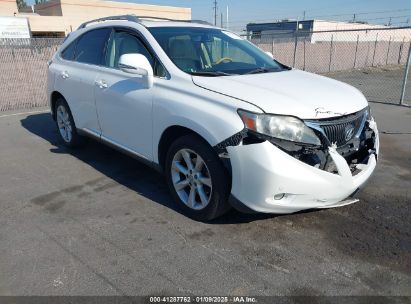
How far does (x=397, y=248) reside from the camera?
3.04 metres

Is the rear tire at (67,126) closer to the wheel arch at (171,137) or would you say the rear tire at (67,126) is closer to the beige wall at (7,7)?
the wheel arch at (171,137)

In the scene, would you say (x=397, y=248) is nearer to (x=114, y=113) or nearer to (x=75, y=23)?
(x=114, y=113)

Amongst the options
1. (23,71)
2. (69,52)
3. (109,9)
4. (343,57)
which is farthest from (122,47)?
(109,9)

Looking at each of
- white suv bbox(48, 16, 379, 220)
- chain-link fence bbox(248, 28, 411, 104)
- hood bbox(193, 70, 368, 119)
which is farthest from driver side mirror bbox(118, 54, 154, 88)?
chain-link fence bbox(248, 28, 411, 104)

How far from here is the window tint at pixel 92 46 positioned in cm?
460

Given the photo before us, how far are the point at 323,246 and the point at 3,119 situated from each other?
25.8 ft

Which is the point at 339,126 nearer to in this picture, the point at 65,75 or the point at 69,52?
the point at 65,75

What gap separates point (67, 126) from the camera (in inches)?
220

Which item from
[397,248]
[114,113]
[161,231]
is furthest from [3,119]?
[397,248]

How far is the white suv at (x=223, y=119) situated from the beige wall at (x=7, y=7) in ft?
143

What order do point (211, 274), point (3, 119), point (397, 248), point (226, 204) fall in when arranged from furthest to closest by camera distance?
point (3, 119) < point (226, 204) < point (397, 248) < point (211, 274)

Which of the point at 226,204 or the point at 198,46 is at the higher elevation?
the point at 198,46

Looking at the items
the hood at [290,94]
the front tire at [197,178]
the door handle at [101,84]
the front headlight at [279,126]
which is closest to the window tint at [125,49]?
the door handle at [101,84]

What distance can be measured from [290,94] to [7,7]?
46718 mm
